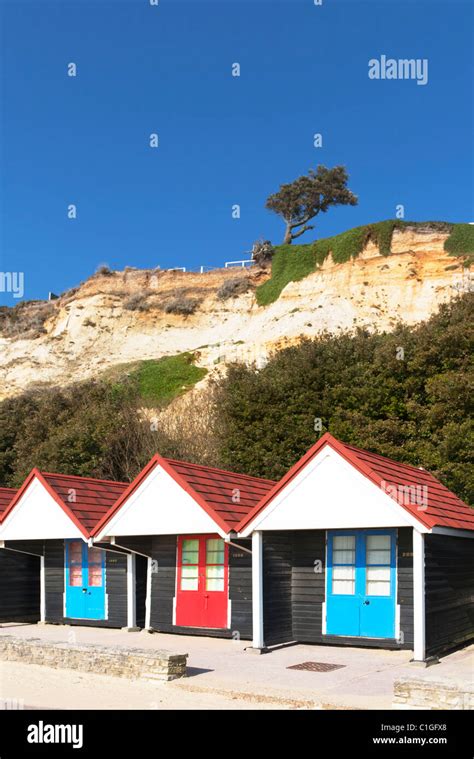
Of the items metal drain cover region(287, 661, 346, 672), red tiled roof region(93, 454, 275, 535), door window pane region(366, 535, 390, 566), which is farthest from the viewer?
red tiled roof region(93, 454, 275, 535)

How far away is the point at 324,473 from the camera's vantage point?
1588cm

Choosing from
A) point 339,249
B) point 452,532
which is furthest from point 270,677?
point 339,249

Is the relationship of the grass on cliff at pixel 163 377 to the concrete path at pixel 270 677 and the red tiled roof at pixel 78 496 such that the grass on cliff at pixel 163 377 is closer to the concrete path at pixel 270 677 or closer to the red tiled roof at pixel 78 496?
the red tiled roof at pixel 78 496

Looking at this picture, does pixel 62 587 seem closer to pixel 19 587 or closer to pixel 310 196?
pixel 19 587

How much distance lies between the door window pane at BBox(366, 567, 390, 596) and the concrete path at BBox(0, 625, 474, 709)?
1144mm

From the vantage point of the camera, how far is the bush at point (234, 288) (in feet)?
198

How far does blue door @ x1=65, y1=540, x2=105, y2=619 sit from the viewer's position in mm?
20562

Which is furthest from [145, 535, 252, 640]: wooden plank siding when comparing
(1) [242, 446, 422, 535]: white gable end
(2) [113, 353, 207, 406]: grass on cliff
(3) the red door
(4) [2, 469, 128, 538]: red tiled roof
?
(2) [113, 353, 207, 406]: grass on cliff

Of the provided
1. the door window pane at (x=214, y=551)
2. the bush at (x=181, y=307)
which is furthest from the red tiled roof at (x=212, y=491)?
the bush at (x=181, y=307)

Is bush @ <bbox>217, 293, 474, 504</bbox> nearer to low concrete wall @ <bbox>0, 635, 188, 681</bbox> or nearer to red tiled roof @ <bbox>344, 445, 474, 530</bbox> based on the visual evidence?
red tiled roof @ <bbox>344, 445, 474, 530</bbox>

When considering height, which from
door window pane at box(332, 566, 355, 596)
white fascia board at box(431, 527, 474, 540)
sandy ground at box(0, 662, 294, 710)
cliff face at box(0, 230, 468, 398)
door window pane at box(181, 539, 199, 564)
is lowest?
sandy ground at box(0, 662, 294, 710)
